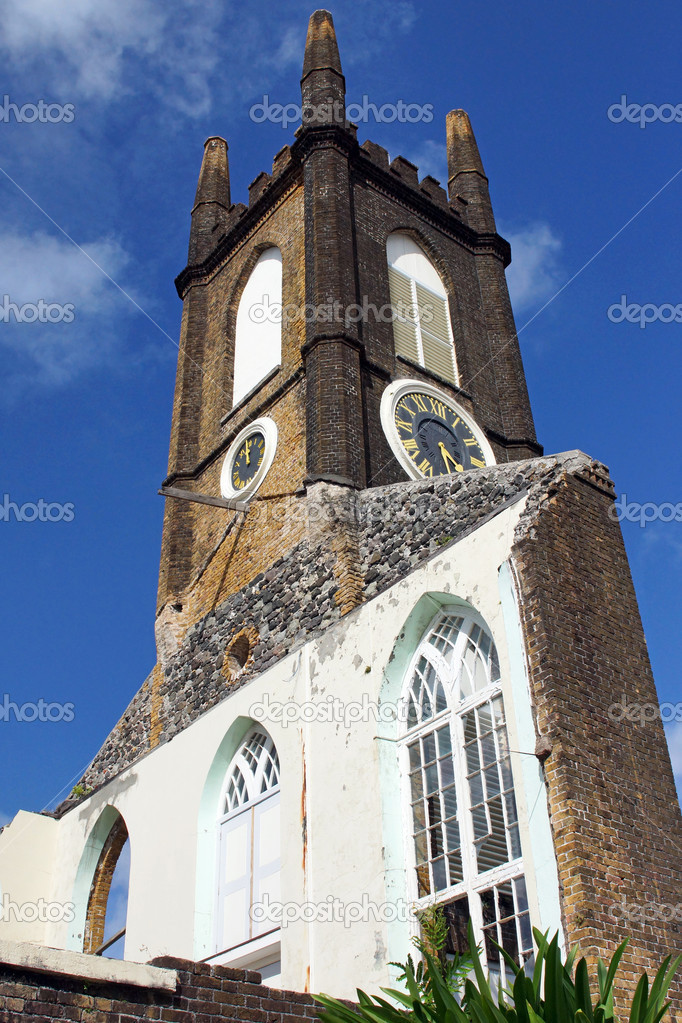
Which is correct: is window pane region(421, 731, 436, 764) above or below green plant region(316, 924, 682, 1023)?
above

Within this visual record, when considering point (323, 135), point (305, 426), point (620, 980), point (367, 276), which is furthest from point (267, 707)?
point (323, 135)

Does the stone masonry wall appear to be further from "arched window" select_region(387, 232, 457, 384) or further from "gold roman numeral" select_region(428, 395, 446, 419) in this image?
"arched window" select_region(387, 232, 457, 384)

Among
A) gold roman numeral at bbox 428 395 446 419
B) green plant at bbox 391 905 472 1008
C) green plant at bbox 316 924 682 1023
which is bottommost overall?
green plant at bbox 316 924 682 1023

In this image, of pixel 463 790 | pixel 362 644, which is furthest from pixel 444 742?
pixel 362 644

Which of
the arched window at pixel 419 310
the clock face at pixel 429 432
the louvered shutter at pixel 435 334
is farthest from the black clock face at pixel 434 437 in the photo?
the louvered shutter at pixel 435 334

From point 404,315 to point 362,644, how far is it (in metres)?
9.48

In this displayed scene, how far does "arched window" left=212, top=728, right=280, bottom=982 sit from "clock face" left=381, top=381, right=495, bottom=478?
562 centimetres

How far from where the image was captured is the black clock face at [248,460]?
1852 centimetres

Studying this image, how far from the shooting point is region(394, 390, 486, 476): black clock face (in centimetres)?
1788

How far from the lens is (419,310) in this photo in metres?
21.2

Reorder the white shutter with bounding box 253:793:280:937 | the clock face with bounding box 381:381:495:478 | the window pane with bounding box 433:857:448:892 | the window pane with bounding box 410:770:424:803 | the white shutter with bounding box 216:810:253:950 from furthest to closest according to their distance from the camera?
the clock face with bounding box 381:381:495:478 → the white shutter with bounding box 216:810:253:950 → the white shutter with bounding box 253:793:280:937 → the window pane with bounding box 410:770:424:803 → the window pane with bounding box 433:857:448:892

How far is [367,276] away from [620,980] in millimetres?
14374

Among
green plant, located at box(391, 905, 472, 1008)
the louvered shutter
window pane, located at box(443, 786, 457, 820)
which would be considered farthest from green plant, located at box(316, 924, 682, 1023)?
the louvered shutter

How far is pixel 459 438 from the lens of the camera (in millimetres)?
19203
